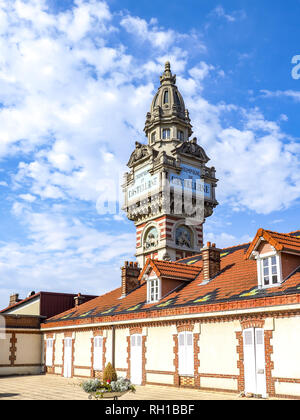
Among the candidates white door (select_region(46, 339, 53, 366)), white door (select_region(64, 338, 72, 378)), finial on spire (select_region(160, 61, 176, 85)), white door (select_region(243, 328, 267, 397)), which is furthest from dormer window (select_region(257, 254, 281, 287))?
finial on spire (select_region(160, 61, 176, 85))

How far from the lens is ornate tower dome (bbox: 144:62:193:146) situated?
175ft

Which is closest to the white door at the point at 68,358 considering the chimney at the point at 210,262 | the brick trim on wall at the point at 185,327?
the brick trim on wall at the point at 185,327

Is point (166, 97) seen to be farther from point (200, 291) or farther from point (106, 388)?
point (106, 388)

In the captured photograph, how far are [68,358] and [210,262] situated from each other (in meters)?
12.4

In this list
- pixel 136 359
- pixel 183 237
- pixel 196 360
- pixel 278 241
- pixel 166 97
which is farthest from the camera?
pixel 166 97

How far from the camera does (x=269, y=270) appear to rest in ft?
61.1

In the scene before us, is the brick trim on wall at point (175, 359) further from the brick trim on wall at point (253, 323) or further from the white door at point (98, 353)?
the white door at point (98, 353)

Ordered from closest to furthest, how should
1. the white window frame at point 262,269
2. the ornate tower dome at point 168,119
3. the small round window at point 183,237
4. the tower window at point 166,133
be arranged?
the white window frame at point 262,269 → the small round window at point 183,237 → the ornate tower dome at point 168,119 → the tower window at point 166,133

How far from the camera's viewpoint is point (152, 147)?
173 feet

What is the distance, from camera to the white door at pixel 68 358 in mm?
29337

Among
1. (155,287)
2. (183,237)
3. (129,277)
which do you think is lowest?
(155,287)

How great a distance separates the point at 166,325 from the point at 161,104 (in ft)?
125

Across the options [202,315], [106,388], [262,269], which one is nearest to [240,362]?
[202,315]

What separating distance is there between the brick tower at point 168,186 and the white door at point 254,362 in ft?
92.1
